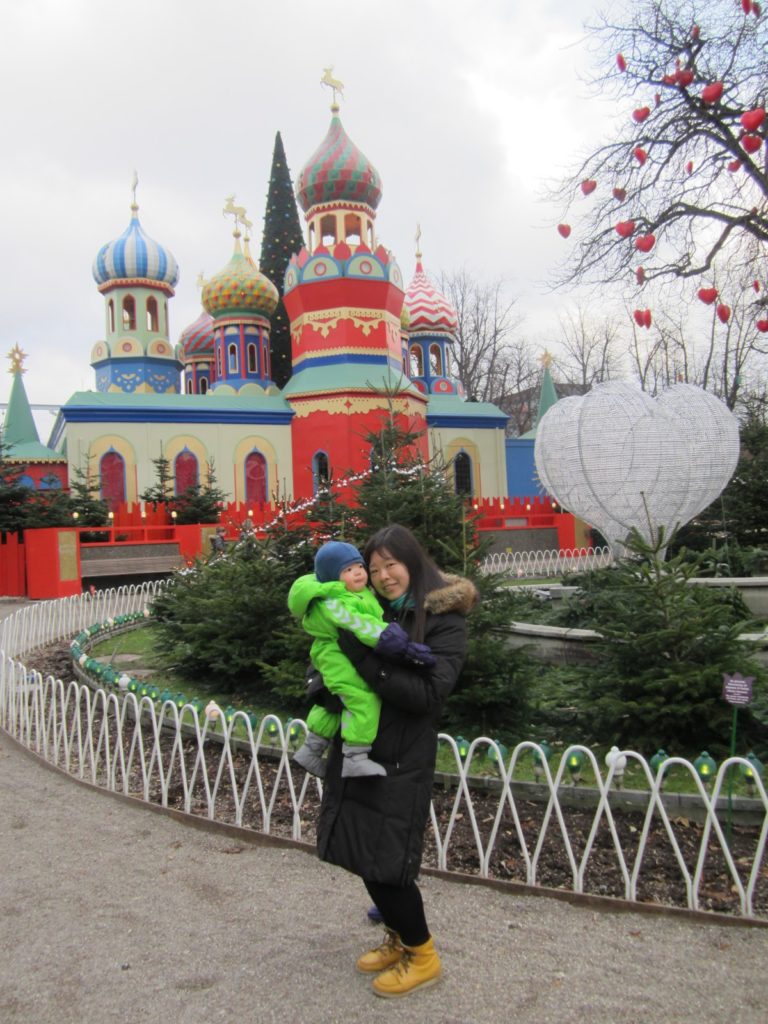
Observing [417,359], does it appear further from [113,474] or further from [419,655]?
[419,655]

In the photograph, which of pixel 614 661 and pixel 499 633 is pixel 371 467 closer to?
pixel 499 633

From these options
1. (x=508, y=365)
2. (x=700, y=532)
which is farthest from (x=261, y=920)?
(x=508, y=365)

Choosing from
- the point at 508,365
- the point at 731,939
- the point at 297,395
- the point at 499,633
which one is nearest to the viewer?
the point at 731,939

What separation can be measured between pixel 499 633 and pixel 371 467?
4385mm

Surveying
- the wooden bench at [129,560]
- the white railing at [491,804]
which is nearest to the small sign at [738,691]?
the white railing at [491,804]

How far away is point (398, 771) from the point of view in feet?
9.20

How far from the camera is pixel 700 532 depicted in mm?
16922

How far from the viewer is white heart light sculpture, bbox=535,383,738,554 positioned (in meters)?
12.5

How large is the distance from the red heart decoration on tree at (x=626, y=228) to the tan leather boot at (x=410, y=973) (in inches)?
505

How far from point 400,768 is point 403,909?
50 centimetres

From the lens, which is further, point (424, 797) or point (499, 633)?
point (499, 633)

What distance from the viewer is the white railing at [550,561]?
743 inches

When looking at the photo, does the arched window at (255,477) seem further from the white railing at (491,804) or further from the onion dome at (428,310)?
the white railing at (491,804)

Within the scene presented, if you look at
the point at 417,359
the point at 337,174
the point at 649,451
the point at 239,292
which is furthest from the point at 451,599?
the point at 417,359
